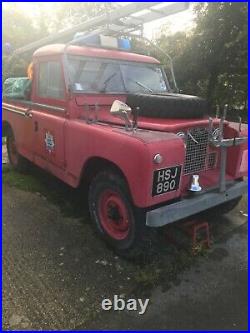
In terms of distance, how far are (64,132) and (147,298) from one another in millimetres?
2111

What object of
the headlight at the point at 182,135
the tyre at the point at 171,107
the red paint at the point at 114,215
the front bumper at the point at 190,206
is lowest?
the red paint at the point at 114,215

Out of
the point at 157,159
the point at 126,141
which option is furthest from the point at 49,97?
the point at 157,159

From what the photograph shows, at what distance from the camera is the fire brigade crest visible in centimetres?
419

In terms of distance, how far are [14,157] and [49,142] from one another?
202 cm

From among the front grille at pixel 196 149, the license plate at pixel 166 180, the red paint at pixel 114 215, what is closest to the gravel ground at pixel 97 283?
the red paint at pixel 114 215

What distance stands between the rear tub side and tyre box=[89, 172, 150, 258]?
0.24 m

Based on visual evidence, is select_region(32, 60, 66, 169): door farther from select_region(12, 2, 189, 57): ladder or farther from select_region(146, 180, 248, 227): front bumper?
select_region(146, 180, 248, 227): front bumper

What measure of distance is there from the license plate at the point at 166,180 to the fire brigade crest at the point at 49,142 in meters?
1.90

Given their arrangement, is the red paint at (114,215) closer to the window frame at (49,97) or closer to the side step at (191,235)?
the side step at (191,235)

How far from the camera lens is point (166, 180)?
9.37 feet

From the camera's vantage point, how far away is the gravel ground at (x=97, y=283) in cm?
261

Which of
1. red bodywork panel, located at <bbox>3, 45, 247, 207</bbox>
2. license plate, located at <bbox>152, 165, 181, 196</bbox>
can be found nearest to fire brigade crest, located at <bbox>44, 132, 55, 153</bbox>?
red bodywork panel, located at <bbox>3, 45, 247, 207</bbox>

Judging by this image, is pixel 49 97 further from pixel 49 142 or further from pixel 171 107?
pixel 171 107

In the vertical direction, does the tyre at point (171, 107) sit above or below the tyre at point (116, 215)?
above
